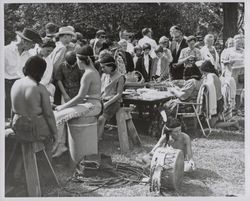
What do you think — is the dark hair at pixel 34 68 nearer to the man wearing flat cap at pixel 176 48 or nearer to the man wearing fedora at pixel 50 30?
the man wearing fedora at pixel 50 30

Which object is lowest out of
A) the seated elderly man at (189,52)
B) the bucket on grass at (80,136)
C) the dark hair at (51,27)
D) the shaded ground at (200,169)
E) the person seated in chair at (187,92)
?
the shaded ground at (200,169)

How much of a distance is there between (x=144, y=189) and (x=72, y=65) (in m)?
1.51

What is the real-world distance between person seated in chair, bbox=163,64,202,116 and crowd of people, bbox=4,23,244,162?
12 mm

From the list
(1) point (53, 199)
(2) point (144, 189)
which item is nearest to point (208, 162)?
(2) point (144, 189)

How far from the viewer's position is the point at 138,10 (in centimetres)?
470

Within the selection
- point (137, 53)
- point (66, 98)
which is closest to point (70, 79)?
point (66, 98)

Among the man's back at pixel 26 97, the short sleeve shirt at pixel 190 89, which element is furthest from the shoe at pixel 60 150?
the short sleeve shirt at pixel 190 89

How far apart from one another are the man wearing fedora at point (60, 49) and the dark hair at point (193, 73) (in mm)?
1468

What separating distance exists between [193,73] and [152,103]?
25.1 inches

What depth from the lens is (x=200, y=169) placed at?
4016 mm

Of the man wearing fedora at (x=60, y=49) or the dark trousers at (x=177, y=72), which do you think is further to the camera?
the dark trousers at (x=177, y=72)

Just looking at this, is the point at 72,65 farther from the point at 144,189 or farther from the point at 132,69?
the point at 132,69

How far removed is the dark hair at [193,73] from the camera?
5.02m

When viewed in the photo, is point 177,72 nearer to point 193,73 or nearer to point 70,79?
point 193,73
